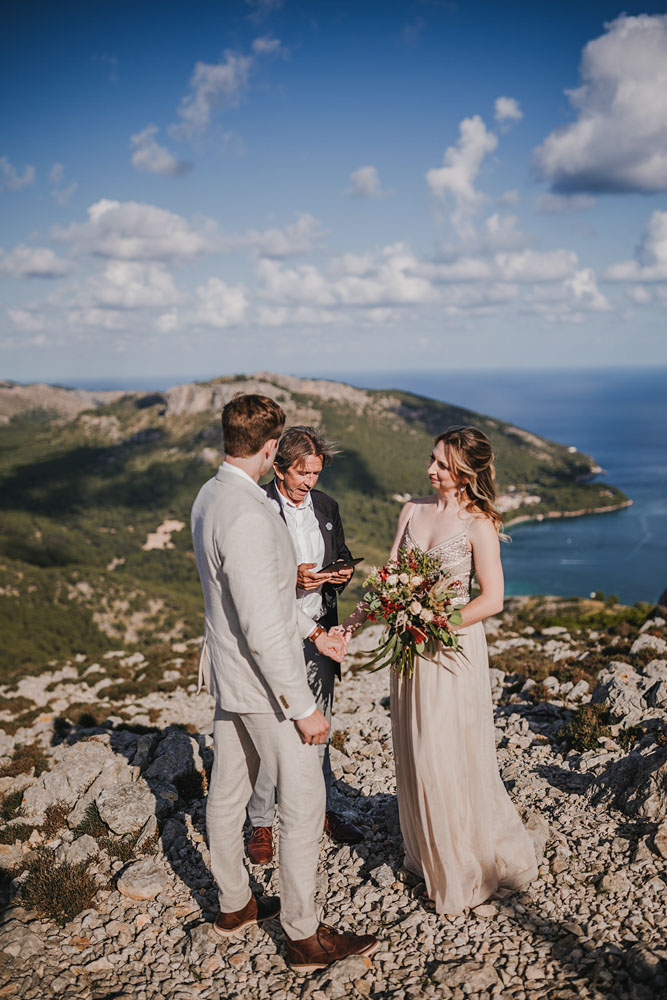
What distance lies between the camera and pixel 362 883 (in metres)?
4.23

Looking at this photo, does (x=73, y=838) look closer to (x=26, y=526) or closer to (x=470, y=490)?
(x=470, y=490)

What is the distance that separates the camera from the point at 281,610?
2914 mm

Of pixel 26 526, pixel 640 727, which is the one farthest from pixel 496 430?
pixel 640 727

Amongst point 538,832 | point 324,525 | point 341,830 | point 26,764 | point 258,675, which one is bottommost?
point 26,764

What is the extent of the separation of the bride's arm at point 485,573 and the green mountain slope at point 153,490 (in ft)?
134

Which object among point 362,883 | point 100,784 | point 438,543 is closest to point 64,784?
point 100,784

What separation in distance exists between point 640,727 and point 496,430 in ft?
513

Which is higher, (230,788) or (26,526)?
(230,788)

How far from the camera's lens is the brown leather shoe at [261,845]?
4.52 metres

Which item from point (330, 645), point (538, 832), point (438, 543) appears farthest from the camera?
point (538, 832)

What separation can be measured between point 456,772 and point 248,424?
2.56 m

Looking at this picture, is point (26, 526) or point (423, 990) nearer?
point (423, 990)

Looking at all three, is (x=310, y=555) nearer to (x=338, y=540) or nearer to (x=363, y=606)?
(x=338, y=540)

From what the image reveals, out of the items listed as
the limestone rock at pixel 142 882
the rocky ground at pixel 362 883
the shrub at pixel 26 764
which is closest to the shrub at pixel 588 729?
the rocky ground at pixel 362 883
